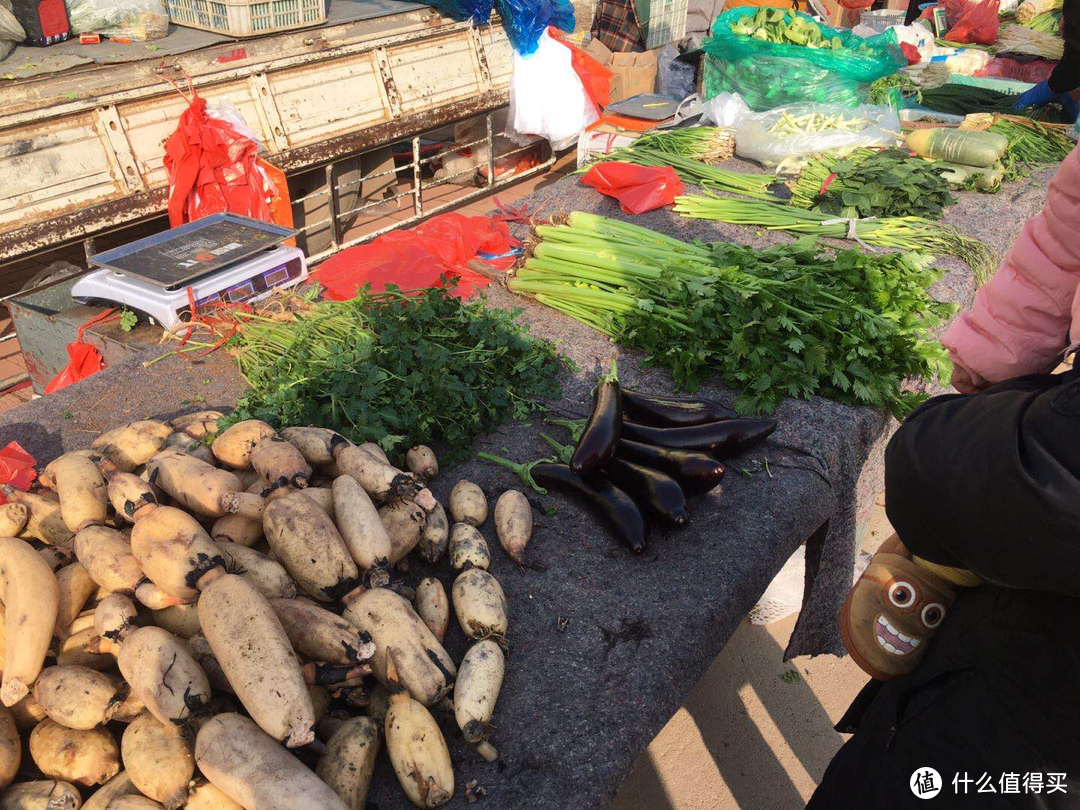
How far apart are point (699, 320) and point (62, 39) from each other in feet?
19.0

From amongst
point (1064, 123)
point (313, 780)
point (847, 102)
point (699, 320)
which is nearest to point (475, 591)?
point (313, 780)

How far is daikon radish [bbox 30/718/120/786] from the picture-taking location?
1468 millimetres

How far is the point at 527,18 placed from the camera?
7289 millimetres

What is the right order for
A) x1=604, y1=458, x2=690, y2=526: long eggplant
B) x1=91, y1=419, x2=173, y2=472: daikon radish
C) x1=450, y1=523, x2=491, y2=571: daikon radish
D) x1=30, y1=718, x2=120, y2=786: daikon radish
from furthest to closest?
x1=604, y1=458, x2=690, y2=526: long eggplant < x1=91, y1=419, x2=173, y2=472: daikon radish < x1=450, y1=523, x2=491, y2=571: daikon radish < x1=30, y1=718, x2=120, y2=786: daikon radish

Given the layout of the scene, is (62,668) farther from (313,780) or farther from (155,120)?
(155,120)

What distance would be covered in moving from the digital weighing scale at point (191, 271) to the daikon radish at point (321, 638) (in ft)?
6.96

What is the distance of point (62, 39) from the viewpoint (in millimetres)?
5891

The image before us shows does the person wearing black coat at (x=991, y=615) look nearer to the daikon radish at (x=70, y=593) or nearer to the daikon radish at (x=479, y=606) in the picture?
the daikon radish at (x=479, y=606)

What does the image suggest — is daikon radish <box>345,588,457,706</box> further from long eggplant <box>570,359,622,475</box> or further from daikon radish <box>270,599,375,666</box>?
long eggplant <box>570,359,622,475</box>

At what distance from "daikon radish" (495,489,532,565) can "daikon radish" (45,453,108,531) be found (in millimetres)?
1045

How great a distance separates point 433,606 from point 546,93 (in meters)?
6.72

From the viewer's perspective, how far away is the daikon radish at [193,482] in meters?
1.86

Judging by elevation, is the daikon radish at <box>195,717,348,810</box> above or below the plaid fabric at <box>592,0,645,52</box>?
below

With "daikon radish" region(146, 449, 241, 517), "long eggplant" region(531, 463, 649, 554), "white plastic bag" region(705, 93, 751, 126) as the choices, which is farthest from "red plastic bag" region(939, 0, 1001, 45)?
"daikon radish" region(146, 449, 241, 517)
